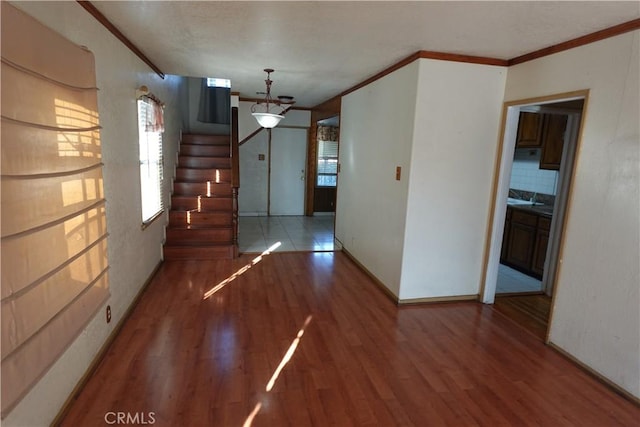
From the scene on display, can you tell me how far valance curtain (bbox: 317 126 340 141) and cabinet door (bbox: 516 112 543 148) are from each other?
3.78 m

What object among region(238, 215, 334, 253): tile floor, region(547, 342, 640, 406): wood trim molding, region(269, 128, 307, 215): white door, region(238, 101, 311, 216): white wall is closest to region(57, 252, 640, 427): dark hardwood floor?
region(547, 342, 640, 406): wood trim molding

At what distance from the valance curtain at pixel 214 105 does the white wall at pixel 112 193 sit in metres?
3.15

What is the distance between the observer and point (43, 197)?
1.62 meters

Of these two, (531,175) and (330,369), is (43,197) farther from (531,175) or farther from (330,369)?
(531,175)

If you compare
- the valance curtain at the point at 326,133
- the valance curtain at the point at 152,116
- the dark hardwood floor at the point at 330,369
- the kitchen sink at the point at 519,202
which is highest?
the valance curtain at the point at 326,133

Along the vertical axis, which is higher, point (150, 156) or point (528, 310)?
point (150, 156)

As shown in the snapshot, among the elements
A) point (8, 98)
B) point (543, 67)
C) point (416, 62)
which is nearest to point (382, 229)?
point (416, 62)

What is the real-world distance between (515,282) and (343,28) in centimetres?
348

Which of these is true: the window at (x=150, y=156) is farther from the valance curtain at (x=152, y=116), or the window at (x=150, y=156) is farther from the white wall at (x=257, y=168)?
the white wall at (x=257, y=168)

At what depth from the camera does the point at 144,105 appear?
11.8ft

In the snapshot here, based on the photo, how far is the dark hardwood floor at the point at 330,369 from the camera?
2035 millimetres

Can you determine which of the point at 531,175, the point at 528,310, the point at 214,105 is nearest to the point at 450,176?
the point at 528,310

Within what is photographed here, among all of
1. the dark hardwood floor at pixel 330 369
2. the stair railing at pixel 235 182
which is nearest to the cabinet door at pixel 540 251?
the dark hardwood floor at pixel 330 369

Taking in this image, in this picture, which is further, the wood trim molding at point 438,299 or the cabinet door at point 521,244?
the cabinet door at point 521,244
